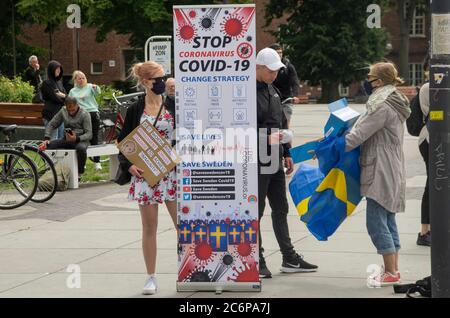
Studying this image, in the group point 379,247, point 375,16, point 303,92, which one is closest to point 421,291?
point 379,247

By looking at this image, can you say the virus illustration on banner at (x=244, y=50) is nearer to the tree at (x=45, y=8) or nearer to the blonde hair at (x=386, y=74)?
the blonde hair at (x=386, y=74)

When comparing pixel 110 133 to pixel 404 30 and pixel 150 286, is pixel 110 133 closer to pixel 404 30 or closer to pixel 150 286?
pixel 150 286

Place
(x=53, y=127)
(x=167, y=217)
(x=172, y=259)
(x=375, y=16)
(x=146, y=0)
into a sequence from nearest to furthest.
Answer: (x=172, y=259) → (x=167, y=217) → (x=53, y=127) → (x=146, y=0) → (x=375, y=16)

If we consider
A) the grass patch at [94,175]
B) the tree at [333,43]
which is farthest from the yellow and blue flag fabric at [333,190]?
the tree at [333,43]

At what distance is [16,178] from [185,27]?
5.73 meters

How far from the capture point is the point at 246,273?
23.9ft

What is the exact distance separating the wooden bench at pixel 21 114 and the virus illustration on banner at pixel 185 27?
39.2ft

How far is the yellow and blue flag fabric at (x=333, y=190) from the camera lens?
7.60 meters

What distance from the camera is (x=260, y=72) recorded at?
7.71 metres

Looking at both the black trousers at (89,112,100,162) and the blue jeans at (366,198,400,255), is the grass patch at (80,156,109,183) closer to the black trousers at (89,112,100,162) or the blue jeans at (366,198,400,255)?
the black trousers at (89,112,100,162)

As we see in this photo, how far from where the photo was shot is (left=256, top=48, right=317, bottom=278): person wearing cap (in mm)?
7645

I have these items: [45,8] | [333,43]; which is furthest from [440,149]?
[333,43]

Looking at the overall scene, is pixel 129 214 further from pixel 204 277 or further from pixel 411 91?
pixel 411 91
